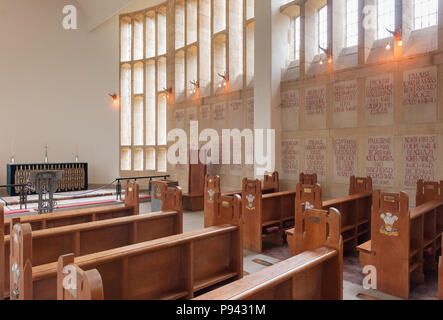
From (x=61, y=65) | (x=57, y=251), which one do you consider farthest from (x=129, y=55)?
(x=57, y=251)

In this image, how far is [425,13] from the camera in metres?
5.78

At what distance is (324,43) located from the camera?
7.24 metres

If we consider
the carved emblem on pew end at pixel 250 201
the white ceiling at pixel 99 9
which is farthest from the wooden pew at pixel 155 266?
the white ceiling at pixel 99 9

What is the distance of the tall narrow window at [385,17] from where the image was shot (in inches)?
241

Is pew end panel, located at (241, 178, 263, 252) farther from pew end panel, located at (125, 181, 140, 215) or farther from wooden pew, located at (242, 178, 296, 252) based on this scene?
pew end panel, located at (125, 181, 140, 215)

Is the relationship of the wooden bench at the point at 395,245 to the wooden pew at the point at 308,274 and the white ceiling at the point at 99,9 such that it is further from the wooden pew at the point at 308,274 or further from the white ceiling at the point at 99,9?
the white ceiling at the point at 99,9

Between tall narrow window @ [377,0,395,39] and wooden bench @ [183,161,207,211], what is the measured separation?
516cm

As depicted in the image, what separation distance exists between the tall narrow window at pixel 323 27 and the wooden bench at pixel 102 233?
5527mm

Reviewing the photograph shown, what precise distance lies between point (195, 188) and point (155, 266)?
6.01 m

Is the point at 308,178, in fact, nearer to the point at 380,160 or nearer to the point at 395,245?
the point at 380,160

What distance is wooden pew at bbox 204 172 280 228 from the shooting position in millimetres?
3266

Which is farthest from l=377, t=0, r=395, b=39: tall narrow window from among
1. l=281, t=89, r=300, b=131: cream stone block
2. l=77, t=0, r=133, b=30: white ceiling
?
l=77, t=0, r=133, b=30: white ceiling

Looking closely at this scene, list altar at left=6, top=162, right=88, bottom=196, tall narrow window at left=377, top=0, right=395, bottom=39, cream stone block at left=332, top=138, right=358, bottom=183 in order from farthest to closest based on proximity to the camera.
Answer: altar at left=6, top=162, right=88, bottom=196, cream stone block at left=332, top=138, right=358, bottom=183, tall narrow window at left=377, top=0, right=395, bottom=39

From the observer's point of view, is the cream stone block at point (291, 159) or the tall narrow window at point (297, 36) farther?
the tall narrow window at point (297, 36)
